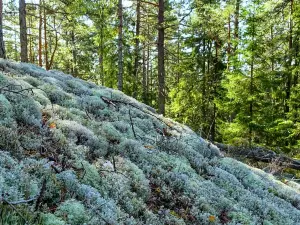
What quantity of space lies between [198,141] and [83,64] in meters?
21.2

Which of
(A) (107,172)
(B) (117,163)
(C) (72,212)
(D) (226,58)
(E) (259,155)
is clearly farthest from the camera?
(D) (226,58)

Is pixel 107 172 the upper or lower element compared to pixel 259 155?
upper

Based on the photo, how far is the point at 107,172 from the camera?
378 cm

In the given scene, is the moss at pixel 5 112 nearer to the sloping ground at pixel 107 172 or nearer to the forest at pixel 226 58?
the sloping ground at pixel 107 172

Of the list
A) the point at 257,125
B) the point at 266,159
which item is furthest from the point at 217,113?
the point at 266,159

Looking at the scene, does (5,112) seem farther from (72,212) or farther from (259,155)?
(259,155)

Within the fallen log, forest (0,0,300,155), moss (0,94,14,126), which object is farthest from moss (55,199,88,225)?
forest (0,0,300,155)

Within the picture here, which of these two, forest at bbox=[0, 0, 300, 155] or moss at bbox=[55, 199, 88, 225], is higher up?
forest at bbox=[0, 0, 300, 155]

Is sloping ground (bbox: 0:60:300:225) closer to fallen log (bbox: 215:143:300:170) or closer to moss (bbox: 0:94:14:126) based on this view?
moss (bbox: 0:94:14:126)

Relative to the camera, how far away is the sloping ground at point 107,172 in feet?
9.13

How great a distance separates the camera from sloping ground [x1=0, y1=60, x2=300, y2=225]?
2.78 m

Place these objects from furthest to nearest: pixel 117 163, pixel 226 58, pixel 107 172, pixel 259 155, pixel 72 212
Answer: pixel 226 58 → pixel 259 155 → pixel 117 163 → pixel 107 172 → pixel 72 212

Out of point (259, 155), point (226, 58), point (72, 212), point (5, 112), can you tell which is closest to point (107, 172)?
point (72, 212)

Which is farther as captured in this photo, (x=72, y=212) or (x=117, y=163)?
(x=117, y=163)
